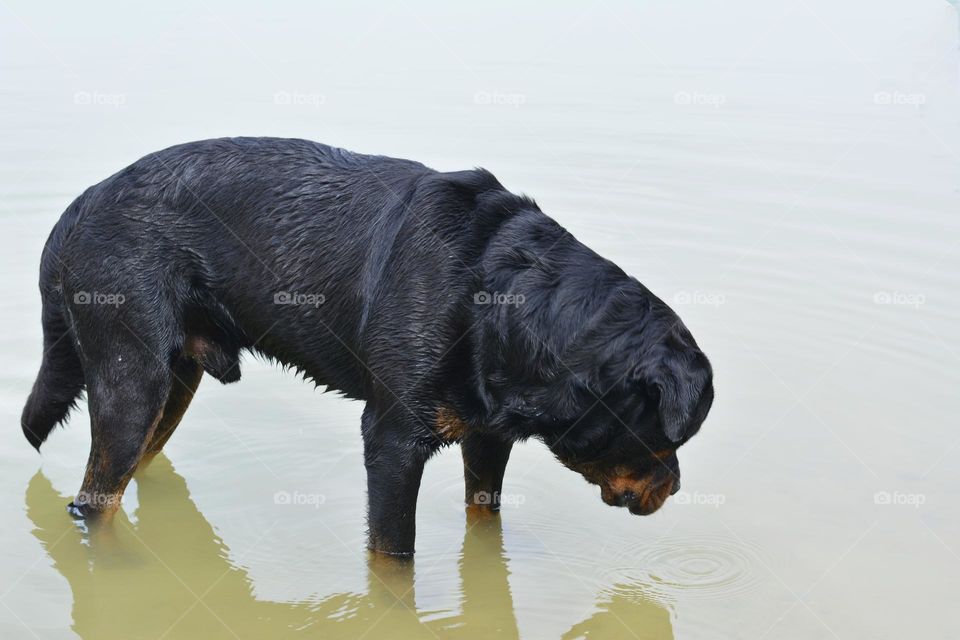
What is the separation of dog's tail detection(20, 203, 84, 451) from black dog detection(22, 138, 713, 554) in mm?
31

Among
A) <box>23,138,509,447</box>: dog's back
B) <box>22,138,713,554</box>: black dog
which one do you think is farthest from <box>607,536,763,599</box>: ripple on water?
<box>23,138,509,447</box>: dog's back

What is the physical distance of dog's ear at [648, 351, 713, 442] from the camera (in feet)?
15.7

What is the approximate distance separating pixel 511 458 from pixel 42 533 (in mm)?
2424

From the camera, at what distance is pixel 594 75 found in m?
17.5

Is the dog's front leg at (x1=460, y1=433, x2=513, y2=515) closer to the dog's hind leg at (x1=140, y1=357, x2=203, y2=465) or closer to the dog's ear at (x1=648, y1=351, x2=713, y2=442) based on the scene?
the dog's ear at (x1=648, y1=351, x2=713, y2=442)

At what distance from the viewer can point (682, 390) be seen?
190 inches

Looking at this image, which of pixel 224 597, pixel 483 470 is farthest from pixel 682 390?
pixel 224 597

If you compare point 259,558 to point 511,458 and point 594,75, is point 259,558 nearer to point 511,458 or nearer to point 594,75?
point 511,458

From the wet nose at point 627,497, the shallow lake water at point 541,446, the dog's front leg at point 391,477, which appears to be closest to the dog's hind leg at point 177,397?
the shallow lake water at point 541,446

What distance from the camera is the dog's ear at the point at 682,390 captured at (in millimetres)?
4797

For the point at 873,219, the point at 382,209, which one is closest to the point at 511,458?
the point at 382,209

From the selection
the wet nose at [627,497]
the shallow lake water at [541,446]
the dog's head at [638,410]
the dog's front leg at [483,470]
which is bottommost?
the shallow lake water at [541,446]

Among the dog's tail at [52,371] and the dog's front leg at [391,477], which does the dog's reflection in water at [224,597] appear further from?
the dog's tail at [52,371]

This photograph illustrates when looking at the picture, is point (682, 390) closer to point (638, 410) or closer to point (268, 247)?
point (638, 410)
